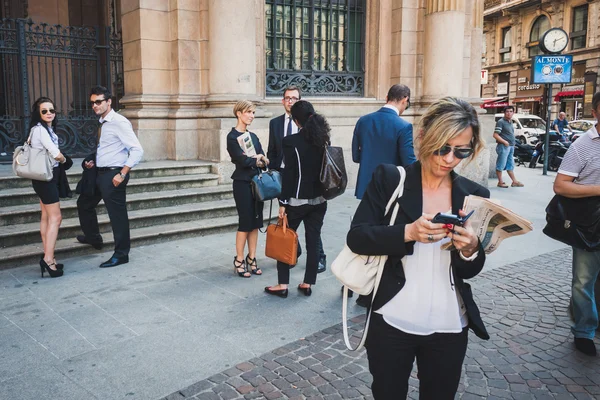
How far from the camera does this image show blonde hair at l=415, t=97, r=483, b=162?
2.28 meters

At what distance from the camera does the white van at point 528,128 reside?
81.8 ft

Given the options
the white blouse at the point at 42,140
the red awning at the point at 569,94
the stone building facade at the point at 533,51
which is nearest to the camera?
the white blouse at the point at 42,140

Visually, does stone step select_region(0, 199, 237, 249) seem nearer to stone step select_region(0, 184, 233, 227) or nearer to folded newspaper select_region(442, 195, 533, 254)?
stone step select_region(0, 184, 233, 227)

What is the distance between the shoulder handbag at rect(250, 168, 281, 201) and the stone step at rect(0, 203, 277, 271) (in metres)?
2.27

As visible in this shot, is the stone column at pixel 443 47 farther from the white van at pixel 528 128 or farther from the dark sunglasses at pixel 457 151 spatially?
the white van at pixel 528 128

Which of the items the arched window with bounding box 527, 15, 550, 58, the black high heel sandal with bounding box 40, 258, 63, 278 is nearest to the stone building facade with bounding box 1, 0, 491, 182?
the black high heel sandal with bounding box 40, 258, 63, 278

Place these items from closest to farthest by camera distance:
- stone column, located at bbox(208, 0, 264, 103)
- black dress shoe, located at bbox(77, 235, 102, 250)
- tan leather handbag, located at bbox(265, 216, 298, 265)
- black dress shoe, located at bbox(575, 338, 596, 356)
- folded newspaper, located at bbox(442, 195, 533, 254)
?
folded newspaper, located at bbox(442, 195, 533, 254), black dress shoe, located at bbox(575, 338, 596, 356), tan leather handbag, located at bbox(265, 216, 298, 265), black dress shoe, located at bbox(77, 235, 102, 250), stone column, located at bbox(208, 0, 264, 103)

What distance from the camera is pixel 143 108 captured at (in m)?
10.3

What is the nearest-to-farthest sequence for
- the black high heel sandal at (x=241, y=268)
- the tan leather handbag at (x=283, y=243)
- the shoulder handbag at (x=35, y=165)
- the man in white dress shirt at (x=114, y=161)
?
the tan leather handbag at (x=283, y=243), the shoulder handbag at (x=35, y=165), the black high heel sandal at (x=241, y=268), the man in white dress shirt at (x=114, y=161)

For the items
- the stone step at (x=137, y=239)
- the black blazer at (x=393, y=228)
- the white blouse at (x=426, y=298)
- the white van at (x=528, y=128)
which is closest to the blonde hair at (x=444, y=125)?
the black blazer at (x=393, y=228)

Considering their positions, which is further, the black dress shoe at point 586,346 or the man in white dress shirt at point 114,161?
the man in white dress shirt at point 114,161

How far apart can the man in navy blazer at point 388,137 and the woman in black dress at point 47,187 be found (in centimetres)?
326

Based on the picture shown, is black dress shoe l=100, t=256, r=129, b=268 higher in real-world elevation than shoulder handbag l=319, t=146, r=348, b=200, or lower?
lower

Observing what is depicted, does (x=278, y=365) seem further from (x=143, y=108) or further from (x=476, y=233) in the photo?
(x=143, y=108)
